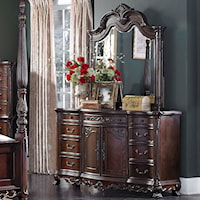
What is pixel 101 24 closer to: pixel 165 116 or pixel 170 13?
pixel 170 13

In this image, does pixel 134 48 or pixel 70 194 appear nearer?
pixel 70 194

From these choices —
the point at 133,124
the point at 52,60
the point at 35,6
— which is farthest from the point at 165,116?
the point at 35,6

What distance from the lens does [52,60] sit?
746 cm

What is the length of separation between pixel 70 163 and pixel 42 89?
1.41m

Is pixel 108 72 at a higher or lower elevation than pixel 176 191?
higher

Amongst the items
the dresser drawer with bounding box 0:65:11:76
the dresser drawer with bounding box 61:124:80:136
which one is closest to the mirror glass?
the dresser drawer with bounding box 61:124:80:136

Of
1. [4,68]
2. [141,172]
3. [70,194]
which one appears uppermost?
[4,68]

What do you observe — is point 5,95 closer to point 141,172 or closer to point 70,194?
point 70,194

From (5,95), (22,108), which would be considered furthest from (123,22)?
(5,95)

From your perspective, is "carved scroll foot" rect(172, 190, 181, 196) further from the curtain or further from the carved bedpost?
the curtain

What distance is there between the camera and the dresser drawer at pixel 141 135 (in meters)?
5.87

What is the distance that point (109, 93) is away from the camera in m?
6.41

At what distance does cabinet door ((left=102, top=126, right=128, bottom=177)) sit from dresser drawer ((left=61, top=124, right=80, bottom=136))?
41 cm

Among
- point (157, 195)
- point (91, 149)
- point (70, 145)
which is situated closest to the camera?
point (157, 195)
